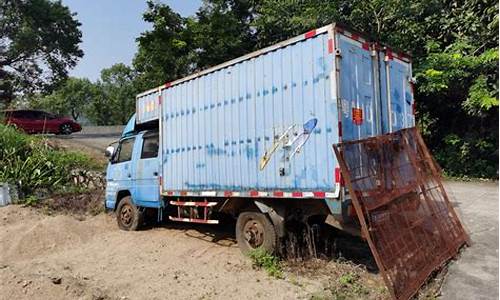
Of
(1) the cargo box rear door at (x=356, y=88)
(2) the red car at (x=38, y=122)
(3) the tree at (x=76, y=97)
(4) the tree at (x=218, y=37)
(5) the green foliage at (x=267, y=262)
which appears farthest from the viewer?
(3) the tree at (x=76, y=97)

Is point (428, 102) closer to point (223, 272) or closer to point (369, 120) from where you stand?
point (369, 120)

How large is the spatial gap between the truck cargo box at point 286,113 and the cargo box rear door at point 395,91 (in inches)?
0.6

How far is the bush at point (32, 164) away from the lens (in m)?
11.7

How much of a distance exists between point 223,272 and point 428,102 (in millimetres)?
12697

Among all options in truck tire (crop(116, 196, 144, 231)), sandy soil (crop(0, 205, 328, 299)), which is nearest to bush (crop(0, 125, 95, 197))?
sandy soil (crop(0, 205, 328, 299))

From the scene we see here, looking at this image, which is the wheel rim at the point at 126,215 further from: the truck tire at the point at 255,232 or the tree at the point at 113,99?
the tree at the point at 113,99

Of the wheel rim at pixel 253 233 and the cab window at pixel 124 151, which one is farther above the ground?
the cab window at pixel 124 151

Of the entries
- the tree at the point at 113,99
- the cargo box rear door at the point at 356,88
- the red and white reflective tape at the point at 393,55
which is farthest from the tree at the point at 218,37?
the tree at the point at 113,99

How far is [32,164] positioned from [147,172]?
19.4 feet

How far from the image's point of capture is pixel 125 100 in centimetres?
5050

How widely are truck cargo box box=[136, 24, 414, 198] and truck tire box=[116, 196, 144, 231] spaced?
140 centimetres

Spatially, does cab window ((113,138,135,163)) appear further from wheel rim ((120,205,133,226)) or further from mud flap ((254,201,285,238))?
mud flap ((254,201,285,238))

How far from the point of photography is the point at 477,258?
236 inches

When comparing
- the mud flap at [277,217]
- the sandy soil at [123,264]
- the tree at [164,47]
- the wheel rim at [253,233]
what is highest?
the tree at [164,47]
